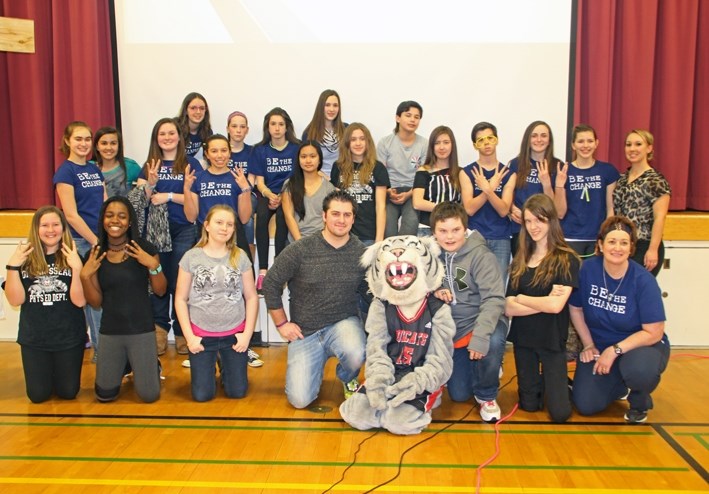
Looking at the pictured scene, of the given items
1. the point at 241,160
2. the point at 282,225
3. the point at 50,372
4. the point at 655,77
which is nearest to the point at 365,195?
the point at 282,225

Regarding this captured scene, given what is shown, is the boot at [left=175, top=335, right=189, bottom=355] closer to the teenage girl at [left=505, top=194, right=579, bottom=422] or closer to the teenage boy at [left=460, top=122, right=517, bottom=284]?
the teenage boy at [left=460, top=122, right=517, bottom=284]

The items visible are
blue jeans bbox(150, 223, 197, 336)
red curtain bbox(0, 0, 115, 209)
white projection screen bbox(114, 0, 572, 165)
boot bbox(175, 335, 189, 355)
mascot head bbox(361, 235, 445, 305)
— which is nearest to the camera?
mascot head bbox(361, 235, 445, 305)

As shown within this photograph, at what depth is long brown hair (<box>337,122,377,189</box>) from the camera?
471 cm

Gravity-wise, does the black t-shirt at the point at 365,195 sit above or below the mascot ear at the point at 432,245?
above

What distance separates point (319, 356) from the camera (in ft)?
13.3

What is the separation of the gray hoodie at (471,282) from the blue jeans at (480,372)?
11 cm

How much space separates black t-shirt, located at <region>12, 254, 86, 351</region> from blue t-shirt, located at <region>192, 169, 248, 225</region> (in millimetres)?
1030

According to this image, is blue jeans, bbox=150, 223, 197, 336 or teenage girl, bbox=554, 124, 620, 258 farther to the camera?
blue jeans, bbox=150, 223, 197, 336

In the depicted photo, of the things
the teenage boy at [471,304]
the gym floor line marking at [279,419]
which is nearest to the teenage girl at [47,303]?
the gym floor line marking at [279,419]

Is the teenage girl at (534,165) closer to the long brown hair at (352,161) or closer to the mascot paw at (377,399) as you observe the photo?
the long brown hair at (352,161)

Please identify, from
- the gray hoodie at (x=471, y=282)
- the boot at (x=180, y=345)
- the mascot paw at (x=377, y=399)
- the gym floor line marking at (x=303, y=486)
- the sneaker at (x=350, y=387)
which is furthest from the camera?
the boot at (x=180, y=345)

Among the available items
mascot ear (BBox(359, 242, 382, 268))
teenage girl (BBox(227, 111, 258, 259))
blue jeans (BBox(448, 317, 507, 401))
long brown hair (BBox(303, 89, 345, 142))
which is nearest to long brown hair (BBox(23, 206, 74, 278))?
teenage girl (BBox(227, 111, 258, 259))

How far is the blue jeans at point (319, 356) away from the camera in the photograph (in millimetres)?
3947

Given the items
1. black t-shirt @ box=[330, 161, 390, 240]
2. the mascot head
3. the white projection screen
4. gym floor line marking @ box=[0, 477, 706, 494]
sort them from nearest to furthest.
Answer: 1. gym floor line marking @ box=[0, 477, 706, 494]
2. the mascot head
3. black t-shirt @ box=[330, 161, 390, 240]
4. the white projection screen
